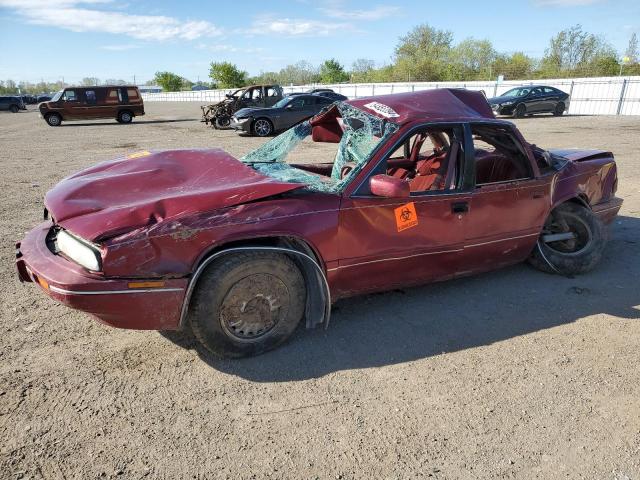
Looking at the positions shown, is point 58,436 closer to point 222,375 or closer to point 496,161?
point 222,375

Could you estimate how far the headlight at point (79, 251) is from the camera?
8.55 feet

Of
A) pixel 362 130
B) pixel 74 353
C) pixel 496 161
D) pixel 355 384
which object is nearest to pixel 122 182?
pixel 74 353

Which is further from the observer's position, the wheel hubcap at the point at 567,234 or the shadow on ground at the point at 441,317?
the wheel hubcap at the point at 567,234

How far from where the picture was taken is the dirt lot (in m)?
2.26

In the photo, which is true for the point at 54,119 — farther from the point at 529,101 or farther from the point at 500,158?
the point at 500,158

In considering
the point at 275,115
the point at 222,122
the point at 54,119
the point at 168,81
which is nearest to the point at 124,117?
the point at 54,119

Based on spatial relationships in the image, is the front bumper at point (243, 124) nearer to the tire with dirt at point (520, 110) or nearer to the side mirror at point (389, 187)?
the tire with dirt at point (520, 110)

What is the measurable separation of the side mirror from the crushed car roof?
60 cm

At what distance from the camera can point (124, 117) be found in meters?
24.2

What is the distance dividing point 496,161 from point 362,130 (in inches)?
58.4

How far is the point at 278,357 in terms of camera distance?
122 inches

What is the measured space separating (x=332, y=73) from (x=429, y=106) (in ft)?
260

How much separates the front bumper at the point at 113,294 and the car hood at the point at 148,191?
24cm

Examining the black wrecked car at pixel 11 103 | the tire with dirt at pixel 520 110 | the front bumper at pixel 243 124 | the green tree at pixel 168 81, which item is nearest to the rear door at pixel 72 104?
the front bumper at pixel 243 124
